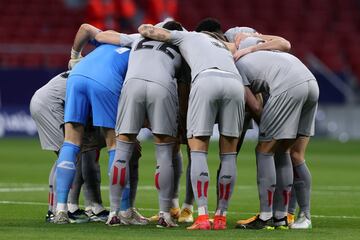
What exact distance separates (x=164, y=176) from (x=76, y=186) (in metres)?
1.64

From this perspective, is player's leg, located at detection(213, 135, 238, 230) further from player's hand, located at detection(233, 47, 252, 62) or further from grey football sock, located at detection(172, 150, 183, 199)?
grey football sock, located at detection(172, 150, 183, 199)

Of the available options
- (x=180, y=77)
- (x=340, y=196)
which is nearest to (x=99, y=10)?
(x=340, y=196)

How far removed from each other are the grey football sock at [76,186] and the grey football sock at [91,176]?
7 centimetres

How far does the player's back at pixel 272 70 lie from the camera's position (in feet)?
37.0

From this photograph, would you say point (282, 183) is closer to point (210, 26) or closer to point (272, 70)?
point (272, 70)

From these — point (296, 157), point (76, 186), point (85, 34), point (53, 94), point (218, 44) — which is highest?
point (85, 34)

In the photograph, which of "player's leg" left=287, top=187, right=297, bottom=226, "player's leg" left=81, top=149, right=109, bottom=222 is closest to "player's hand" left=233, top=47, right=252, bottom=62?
"player's leg" left=287, top=187, right=297, bottom=226

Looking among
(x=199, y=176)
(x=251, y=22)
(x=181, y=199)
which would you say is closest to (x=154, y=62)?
(x=199, y=176)

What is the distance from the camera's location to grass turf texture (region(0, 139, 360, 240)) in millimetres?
10304

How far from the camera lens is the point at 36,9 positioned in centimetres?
3831

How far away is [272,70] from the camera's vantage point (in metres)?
11.3

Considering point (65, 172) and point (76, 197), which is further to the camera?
point (76, 197)

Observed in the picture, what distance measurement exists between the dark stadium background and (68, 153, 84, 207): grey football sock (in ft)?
62.9

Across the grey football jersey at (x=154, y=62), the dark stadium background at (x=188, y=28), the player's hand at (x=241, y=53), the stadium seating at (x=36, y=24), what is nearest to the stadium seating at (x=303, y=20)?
the dark stadium background at (x=188, y=28)
